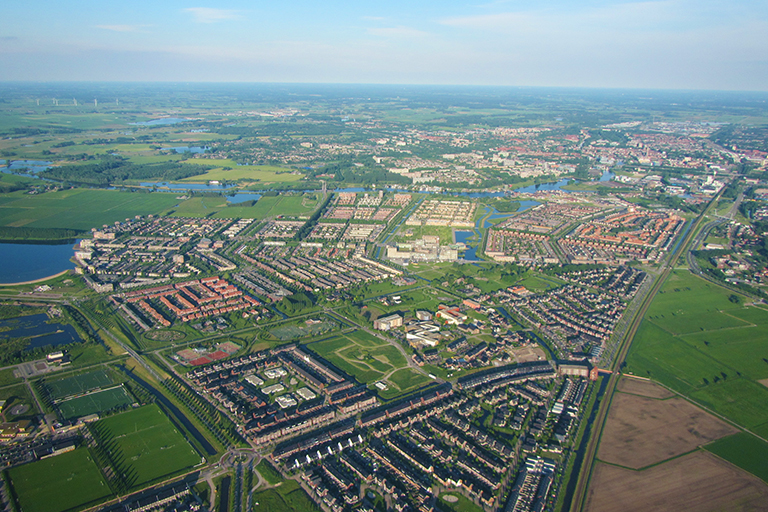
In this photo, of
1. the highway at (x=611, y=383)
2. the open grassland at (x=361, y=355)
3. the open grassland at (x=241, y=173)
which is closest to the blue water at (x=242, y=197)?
the open grassland at (x=241, y=173)

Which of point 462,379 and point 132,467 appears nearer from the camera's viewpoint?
point 132,467

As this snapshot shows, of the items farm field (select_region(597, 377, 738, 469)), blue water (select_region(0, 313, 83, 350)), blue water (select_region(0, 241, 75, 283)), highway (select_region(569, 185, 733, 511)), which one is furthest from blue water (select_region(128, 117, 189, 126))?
farm field (select_region(597, 377, 738, 469))

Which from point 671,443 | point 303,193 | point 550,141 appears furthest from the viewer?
point 550,141

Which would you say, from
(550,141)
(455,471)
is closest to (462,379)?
(455,471)

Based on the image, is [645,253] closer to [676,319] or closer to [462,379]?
[676,319]

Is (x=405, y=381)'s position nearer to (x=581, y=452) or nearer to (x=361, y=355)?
(x=361, y=355)

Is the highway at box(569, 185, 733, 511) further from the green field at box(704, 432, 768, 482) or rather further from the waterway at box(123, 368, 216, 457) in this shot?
the waterway at box(123, 368, 216, 457)
